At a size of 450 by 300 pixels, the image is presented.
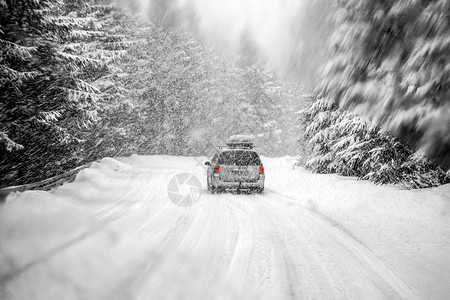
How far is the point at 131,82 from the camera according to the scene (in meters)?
34.4

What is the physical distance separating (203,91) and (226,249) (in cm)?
3871

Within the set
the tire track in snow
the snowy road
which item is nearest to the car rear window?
the snowy road

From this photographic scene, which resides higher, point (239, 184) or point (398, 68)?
point (398, 68)

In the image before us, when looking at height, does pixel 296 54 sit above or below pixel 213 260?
above

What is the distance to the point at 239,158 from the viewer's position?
12.3 meters

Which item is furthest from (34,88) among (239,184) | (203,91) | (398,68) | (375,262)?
(203,91)

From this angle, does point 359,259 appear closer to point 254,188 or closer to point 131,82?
point 254,188

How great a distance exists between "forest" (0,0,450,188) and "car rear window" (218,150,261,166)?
3.14m

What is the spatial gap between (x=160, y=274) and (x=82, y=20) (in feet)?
43.5

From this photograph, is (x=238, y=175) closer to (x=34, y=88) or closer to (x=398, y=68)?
(x=34, y=88)

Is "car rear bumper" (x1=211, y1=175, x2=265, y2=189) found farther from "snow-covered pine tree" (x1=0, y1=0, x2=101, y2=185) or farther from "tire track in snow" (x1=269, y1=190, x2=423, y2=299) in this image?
"snow-covered pine tree" (x1=0, y1=0, x2=101, y2=185)

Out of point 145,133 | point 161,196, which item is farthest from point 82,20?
point 145,133

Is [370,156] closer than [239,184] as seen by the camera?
Yes

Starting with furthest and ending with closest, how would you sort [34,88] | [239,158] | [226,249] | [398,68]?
1. [34,88]
2. [239,158]
3. [226,249]
4. [398,68]
